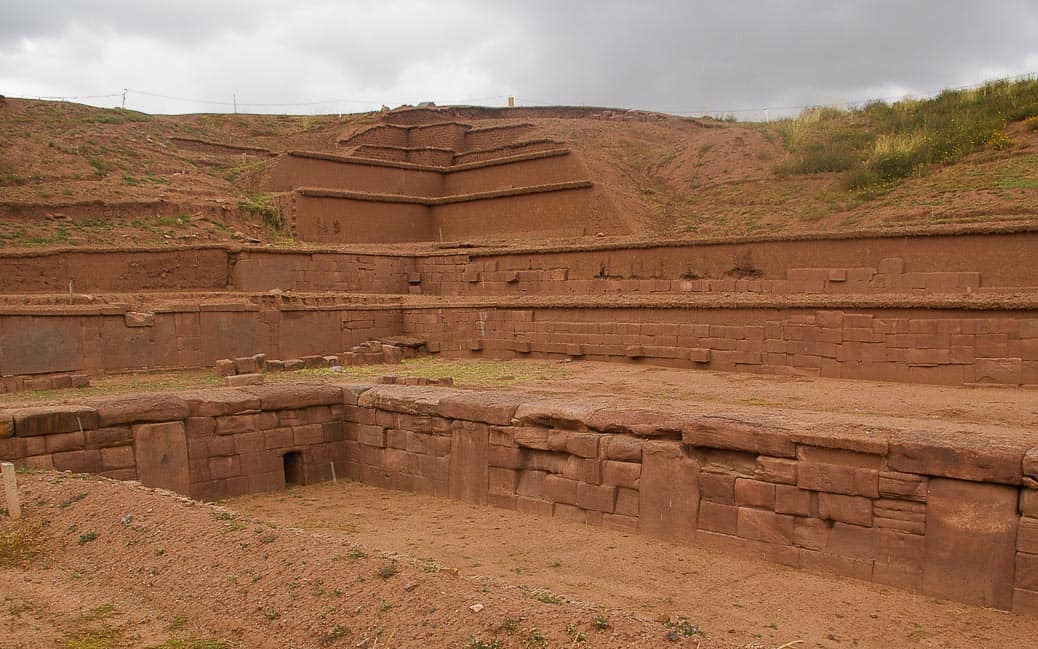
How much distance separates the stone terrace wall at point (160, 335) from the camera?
40.4ft

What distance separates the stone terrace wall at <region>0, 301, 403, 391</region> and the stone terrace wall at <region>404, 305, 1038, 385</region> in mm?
2603

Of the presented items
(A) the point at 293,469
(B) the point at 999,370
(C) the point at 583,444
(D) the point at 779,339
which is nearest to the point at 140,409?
(A) the point at 293,469

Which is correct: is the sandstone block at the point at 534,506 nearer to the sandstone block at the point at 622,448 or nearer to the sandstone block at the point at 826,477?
the sandstone block at the point at 622,448

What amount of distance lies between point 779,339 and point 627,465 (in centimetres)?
642

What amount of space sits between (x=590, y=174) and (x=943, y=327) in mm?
13520

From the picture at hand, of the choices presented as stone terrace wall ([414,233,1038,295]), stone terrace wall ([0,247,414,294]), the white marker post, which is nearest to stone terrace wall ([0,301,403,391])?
stone terrace wall ([0,247,414,294])

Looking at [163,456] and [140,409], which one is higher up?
[140,409]

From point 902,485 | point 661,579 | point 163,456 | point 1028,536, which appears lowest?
point 661,579

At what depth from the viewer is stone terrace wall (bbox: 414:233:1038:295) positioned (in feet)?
43.1

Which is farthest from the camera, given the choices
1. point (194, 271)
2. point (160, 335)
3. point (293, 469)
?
point (194, 271)

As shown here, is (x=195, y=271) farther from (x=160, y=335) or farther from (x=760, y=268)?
(x=760, y=268)

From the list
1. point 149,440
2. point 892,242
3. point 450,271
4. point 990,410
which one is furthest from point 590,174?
point 149,440

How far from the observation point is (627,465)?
688 centimetres

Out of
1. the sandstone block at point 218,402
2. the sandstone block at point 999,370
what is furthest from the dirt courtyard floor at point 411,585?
the sandstone block at point 999,370
